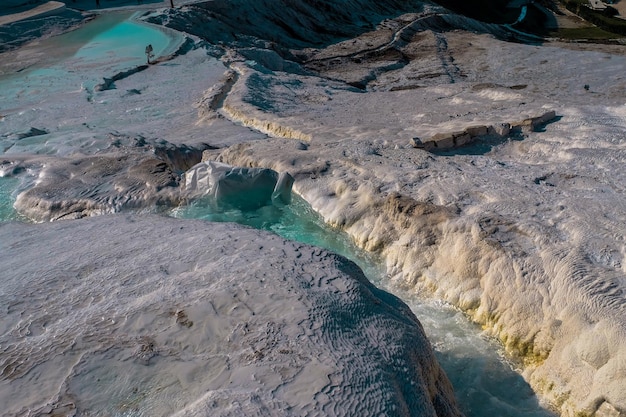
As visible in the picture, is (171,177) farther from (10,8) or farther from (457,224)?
(10,8)

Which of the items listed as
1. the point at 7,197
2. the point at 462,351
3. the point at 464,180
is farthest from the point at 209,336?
the point at 7,197

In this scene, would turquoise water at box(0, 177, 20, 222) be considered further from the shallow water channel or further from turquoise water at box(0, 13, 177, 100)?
turquoise water at box(0, 13, 177, 100)

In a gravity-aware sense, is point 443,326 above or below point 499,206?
below

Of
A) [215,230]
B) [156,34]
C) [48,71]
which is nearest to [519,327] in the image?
[215,230]

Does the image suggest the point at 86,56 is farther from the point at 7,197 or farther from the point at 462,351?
the point at 462,351

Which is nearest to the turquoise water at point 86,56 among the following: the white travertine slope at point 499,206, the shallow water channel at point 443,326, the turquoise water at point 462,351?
the white travertine slope at point 499,206

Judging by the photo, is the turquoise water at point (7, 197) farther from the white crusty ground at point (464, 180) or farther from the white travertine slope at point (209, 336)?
the white travertine slope at point (209, 336)

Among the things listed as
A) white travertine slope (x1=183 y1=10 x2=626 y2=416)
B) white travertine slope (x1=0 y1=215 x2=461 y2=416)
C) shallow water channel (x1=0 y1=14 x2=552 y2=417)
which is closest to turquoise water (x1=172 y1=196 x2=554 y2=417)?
shallow water channel (x1=0 y1=14 x2=552 y2=417)
